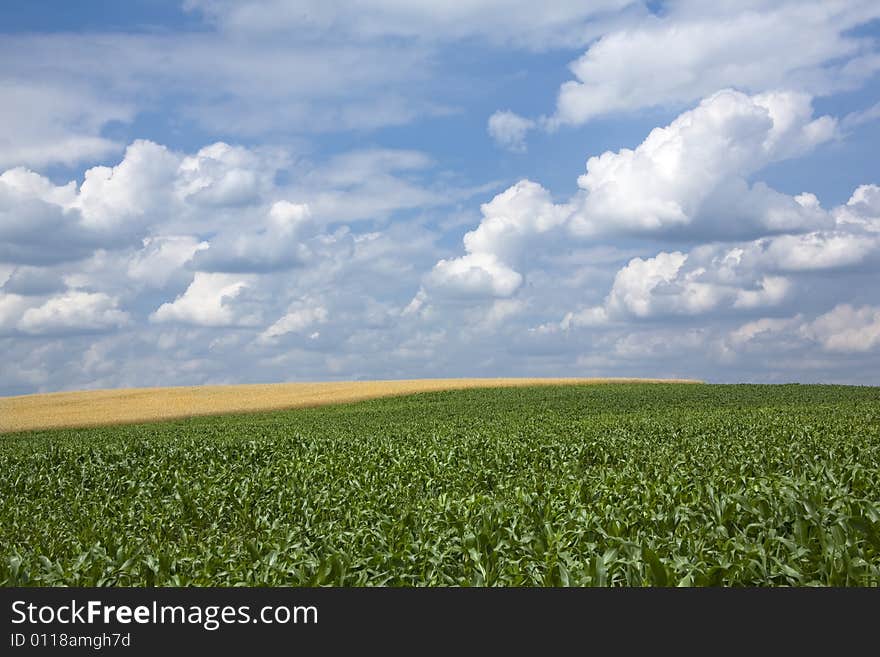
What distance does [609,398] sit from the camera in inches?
1849

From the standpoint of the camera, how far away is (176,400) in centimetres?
6219

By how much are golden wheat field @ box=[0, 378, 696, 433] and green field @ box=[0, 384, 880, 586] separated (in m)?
25.9

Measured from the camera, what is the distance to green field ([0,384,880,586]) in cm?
913

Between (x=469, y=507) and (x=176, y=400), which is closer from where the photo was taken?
(x=469, y=507)

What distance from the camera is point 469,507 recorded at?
12414 millimetres

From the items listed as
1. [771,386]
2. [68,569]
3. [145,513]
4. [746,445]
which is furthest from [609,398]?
[68,569]

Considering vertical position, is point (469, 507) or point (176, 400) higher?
point (176, 400)

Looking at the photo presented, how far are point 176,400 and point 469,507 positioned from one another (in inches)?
2135

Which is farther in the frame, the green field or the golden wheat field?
the golden wheat field

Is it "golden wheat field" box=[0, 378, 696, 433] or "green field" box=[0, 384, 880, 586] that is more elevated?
"golden wheat field" box=[0, 378, 696, 433]

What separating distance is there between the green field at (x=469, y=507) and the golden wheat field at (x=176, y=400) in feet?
84.8

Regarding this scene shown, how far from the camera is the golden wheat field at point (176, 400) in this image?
49.6 m

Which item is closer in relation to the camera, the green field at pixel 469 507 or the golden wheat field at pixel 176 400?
the green field at pixel 469 507

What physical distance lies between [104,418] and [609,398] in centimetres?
3089
